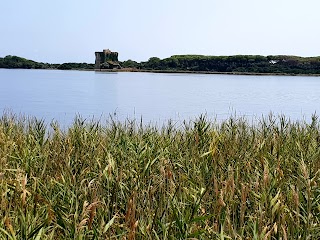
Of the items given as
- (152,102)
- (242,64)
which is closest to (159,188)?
(152,102)

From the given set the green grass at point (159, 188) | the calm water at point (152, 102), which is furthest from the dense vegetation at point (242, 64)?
the green grass at point (159, 188)

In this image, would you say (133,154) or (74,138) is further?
(74,138)

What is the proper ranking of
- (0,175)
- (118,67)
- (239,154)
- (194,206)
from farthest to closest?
(118,67), (239,154), (0,175), (194,206)

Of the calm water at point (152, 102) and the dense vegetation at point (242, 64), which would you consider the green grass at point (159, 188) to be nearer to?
the calm water at point (152, 102)

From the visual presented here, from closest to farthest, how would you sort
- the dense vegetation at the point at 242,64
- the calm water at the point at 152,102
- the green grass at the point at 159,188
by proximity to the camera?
1. the green grass at the point at 159,188
2. the calm water at the point at 152,102
3. the dense vegetation at the point at 242,64

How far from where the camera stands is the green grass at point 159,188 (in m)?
3.34

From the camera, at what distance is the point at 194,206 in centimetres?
323

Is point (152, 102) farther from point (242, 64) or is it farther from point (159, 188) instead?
point (242, 64)

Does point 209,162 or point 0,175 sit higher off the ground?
point 0,175

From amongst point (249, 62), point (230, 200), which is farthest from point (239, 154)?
point (249, 62)

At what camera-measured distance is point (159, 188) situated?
444 centimetres

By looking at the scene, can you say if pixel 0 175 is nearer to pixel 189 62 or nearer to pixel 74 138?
pixel 74 138

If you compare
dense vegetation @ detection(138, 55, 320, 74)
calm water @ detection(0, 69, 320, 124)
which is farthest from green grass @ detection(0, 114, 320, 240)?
dense vegetation @ detection(138, 55, 320, 74)

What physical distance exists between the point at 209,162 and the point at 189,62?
10827cm
